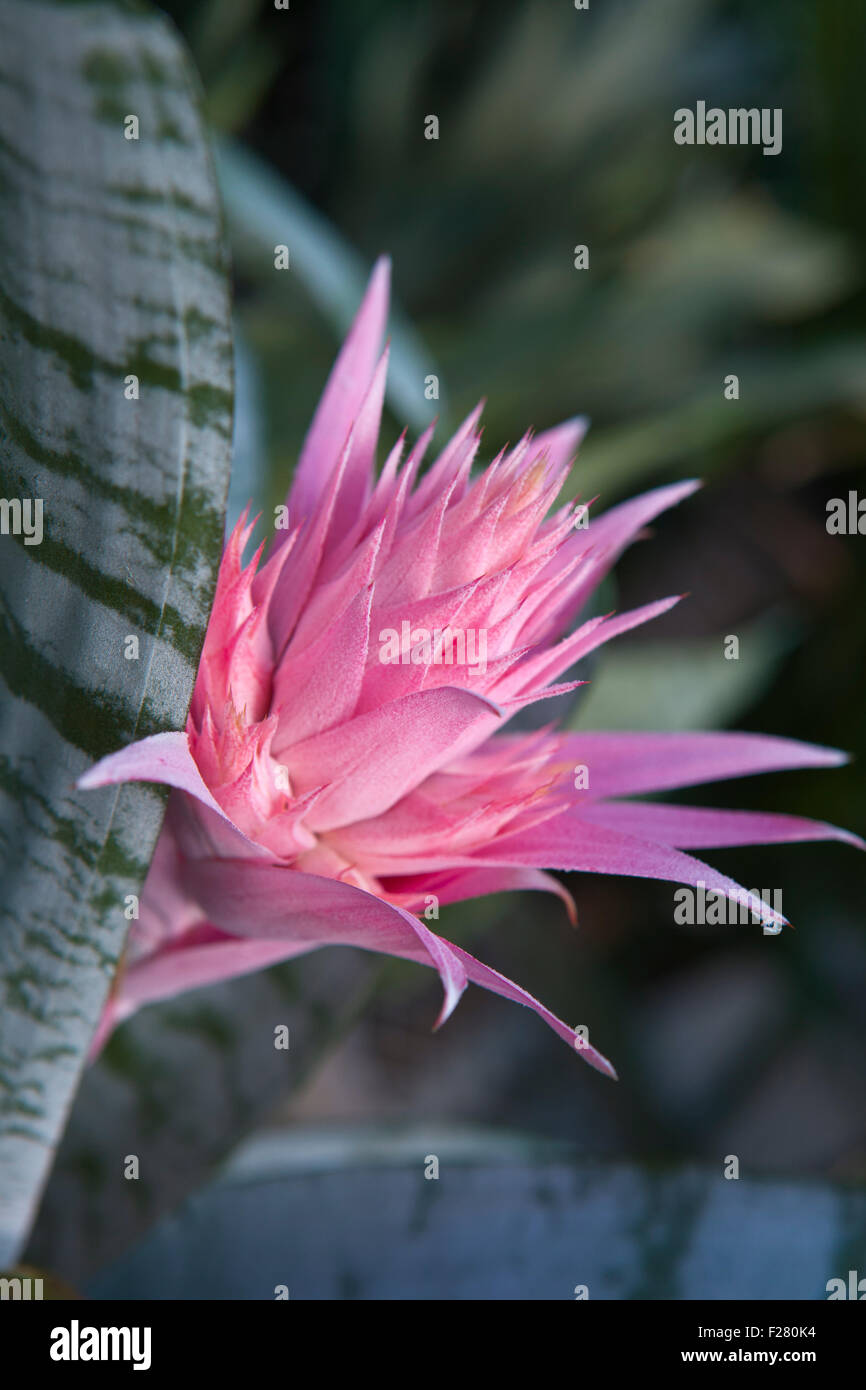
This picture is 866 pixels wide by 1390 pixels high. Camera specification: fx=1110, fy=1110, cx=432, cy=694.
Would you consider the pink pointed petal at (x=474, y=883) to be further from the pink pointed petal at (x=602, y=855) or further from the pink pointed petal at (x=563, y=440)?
the pink pointed petal at (x=563, y=440)

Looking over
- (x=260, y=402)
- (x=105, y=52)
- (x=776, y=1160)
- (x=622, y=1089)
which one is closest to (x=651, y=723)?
(x=260, y=402)

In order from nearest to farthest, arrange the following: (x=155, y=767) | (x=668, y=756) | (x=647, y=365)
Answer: (x=155, y=767), (x=668, y=756), (x=647, y=365)

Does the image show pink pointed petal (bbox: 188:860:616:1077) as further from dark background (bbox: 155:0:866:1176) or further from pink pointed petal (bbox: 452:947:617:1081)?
dark background (bbox: 155:0:866:1176)

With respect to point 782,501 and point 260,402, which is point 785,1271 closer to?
point 260,402

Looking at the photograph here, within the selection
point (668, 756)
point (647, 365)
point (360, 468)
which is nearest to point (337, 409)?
point (360, 468)

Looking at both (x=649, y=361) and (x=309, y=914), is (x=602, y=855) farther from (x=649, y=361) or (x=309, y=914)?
(x=649, y=361)

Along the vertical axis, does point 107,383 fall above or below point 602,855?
above

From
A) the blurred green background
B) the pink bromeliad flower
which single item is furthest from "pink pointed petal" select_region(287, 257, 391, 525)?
the blurred green background
